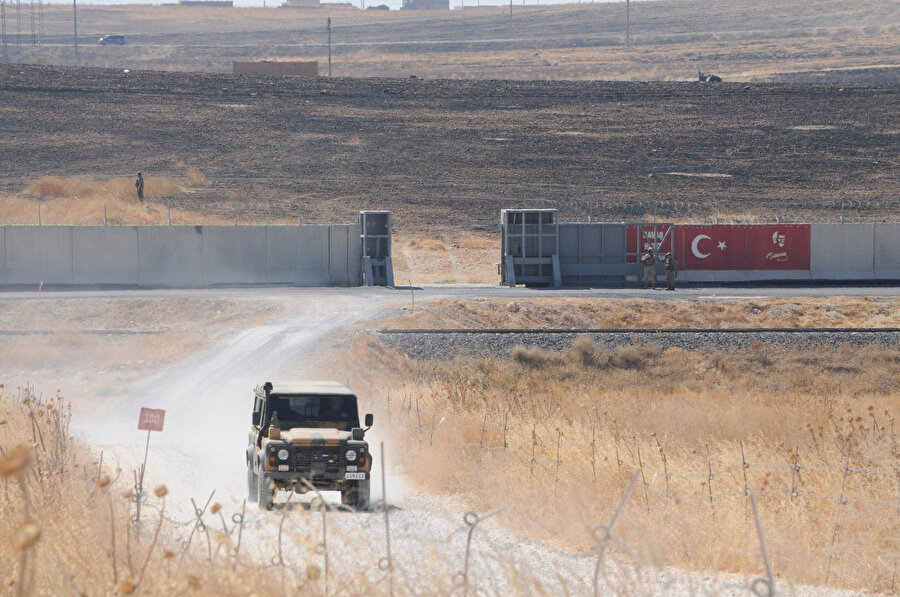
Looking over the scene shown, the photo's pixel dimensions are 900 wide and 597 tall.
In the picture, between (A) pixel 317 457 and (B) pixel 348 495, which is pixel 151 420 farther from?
(B) pixel 348 495

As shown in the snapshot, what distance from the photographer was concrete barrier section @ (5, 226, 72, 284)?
129 ft

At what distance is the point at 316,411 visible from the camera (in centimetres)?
1445

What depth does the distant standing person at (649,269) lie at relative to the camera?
136 ft

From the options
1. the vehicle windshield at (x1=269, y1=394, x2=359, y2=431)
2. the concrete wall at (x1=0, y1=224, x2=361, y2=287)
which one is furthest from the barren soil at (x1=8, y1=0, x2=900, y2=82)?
the vehicle windshield at (x1=269, y1=394, x2=359, y2=431)

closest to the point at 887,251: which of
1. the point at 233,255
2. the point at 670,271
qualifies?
the point at 670,271

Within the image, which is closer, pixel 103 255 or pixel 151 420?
pixel 151 420

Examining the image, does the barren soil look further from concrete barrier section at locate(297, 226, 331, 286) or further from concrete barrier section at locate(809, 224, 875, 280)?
concrete barrier section at locate(297, 226, 331, 286)

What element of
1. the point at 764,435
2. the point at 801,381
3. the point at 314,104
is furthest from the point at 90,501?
the point at 314,104

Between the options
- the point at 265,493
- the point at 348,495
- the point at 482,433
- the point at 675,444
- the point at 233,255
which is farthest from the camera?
the point at 233,255

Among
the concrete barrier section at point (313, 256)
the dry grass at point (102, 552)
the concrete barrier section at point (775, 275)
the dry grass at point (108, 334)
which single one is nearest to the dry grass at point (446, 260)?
the concrete barrier section at point (313, 256)

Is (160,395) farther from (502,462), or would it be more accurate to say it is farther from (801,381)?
(801,381)

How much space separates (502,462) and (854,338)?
18.9m

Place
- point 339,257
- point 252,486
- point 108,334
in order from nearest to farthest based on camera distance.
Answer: point 252,486
point 108,334
point 339,257

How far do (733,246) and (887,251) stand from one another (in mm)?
6747
